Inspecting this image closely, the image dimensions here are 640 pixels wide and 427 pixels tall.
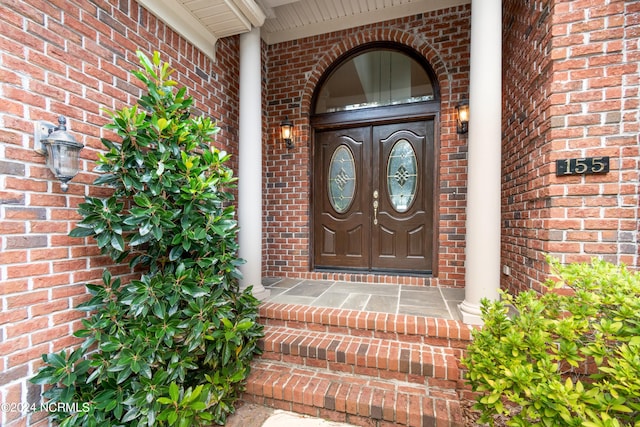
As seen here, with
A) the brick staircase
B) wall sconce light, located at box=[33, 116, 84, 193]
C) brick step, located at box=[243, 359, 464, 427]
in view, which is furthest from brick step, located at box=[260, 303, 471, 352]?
wall sconce light, located at box=[33, 116, 84, 193]

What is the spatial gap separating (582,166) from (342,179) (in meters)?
2.29

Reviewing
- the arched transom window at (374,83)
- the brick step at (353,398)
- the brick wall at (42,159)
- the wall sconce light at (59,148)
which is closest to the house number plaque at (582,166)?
the brick step at (353,398)

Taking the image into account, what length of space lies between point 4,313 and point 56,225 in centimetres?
47

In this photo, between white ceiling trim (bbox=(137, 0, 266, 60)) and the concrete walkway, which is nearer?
the concrete walkway

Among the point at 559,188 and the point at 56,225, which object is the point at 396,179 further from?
the point at 56,225

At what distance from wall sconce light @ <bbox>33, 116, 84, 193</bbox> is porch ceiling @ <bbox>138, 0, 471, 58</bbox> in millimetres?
1266

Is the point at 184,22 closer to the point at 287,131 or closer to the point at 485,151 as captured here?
the point at 287,131

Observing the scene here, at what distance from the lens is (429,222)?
3.20 meters

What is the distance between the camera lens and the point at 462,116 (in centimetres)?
281

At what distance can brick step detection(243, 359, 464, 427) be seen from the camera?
159 cm

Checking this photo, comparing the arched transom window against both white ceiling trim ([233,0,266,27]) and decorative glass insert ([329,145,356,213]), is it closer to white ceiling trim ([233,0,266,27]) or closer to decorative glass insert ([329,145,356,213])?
decorative glass insert ([329,145,356,213])

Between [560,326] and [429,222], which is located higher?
[429,222]

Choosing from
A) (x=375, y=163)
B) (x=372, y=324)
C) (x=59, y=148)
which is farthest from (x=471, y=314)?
(x=59, y=148)

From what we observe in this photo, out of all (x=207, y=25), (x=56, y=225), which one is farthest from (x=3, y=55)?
(x=207, y=25)
